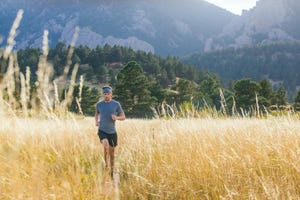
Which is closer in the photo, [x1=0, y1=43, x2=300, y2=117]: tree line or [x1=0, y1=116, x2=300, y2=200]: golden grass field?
[x1=0, y1=116, x2=300, y2=200]: golden grass field

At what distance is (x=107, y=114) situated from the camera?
7.12 meters

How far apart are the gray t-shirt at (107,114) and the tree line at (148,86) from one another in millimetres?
16339

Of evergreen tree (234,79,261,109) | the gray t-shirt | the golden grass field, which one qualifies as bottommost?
the golden grass field

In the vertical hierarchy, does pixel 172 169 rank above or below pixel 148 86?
below

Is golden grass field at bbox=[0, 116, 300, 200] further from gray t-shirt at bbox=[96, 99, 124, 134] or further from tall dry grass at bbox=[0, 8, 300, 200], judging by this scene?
gray t-shirt at bbox=[96, 99, 124, 134]

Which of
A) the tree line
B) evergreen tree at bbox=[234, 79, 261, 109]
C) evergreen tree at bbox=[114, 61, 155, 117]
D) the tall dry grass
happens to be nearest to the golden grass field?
the tall dry grass

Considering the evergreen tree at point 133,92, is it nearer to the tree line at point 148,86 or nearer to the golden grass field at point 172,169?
the tree line at point 148,86

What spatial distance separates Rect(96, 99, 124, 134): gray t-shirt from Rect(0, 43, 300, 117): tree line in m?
16.3

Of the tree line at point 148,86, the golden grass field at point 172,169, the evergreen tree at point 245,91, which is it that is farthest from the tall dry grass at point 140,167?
the evergreen tree at point 245,91

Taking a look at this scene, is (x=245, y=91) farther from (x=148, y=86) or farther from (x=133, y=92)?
(x=133, y=92)

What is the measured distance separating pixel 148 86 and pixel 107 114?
164 feet

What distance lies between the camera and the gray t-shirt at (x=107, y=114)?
707 centimetres

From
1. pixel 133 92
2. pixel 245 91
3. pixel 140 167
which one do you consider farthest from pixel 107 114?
pixel 133 92

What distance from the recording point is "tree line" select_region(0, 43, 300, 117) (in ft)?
163
